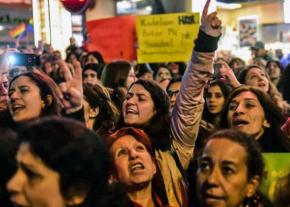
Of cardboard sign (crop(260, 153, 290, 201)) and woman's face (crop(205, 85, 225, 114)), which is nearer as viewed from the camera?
cardboard sign (crop(260, 153, 290, 201))

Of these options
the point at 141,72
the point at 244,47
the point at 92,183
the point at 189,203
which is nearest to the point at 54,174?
the point at 92,183

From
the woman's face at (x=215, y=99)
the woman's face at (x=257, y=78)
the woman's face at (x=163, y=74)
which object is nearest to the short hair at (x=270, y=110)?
the woman's face at (x=215, y=99)

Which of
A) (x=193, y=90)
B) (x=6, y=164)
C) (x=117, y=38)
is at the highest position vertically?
(x=117, y=38)

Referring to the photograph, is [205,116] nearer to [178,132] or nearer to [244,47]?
[178,132]

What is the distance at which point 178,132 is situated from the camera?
3549 mm

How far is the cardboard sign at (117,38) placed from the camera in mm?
8219

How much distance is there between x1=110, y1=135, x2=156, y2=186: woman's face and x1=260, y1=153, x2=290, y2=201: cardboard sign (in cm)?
60

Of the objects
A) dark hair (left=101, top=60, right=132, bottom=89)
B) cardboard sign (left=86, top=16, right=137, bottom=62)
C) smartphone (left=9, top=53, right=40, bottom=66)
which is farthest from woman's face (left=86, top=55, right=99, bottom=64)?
smartphone (left=9, top=53, right=40, bottom=66)

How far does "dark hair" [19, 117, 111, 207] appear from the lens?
2107 millimetres

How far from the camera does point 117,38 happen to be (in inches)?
327

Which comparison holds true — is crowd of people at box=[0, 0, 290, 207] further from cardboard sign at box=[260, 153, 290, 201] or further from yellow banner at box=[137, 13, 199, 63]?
yellow banner at box=[137, 13, 199, 63]

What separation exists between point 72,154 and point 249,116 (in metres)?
2.02

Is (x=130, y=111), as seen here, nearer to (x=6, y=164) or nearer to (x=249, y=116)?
(x=249, y=116)

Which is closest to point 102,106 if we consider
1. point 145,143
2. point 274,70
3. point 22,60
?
point 145,143
